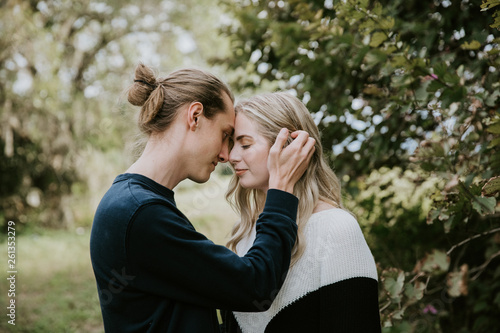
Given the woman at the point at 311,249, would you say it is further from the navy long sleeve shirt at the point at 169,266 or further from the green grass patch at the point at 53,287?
the green grass patch at the point at 53,287

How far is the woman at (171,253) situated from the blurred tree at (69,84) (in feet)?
30.1

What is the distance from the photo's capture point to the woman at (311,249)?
1787 mm

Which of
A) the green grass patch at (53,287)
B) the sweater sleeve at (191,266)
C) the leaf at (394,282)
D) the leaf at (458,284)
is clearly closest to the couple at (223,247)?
the sweater sleeve at (191,266)

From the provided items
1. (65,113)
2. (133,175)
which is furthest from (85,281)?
(133,175)

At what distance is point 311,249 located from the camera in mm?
1957

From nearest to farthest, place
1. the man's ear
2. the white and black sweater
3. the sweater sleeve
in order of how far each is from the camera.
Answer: the sweater sleeve, the white and black sweater, the man's ear

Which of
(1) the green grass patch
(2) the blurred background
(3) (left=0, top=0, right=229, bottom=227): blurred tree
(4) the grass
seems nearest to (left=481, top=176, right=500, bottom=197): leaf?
(2) the blurred background

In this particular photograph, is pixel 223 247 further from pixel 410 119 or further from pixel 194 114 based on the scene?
pixel 410 119

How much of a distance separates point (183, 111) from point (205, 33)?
1136cm

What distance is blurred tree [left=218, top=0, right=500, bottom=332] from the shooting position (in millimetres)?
2195

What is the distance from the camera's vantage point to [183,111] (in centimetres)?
203

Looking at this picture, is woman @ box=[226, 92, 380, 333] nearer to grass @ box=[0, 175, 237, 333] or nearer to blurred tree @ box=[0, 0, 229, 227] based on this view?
grass @ box=[0, 175, 237, 333]

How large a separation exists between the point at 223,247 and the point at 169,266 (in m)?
0.20

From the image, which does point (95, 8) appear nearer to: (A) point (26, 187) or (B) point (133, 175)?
(A) point (26, 187)
